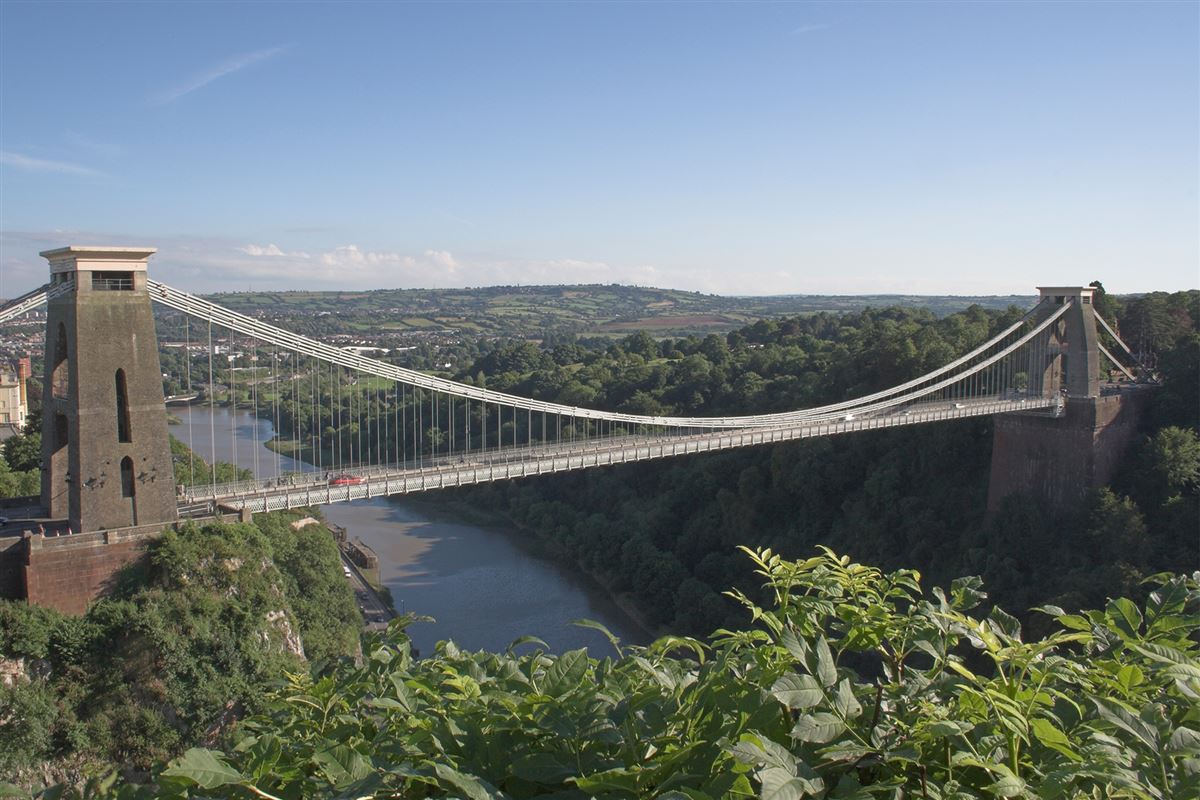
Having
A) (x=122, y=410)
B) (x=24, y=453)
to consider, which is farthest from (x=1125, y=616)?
(x=24, y=453)

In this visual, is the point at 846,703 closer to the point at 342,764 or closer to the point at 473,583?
the point at 342,764

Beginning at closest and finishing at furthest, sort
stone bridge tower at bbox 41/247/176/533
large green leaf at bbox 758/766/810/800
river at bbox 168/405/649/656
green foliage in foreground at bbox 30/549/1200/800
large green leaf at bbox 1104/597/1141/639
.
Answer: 1. large green leaf at bbox 758/766/810/800
2. green foliage in foreground at bbox 30/549/1200/800
3. large green leaf at bbox 1104/597/1141/639
4. stone bridge tower at bbox 41/247/176/533
5. river at bbox 168/405/649/656

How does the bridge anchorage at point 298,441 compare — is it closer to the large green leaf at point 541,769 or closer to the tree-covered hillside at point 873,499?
the tree-covered hillside at point 873,499

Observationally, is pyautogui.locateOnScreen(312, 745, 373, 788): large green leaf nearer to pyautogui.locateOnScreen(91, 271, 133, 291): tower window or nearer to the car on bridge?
pyautogui.locateOnScreen(91, 271, 133, 291): tower window

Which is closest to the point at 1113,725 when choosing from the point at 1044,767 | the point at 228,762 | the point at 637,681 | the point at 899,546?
the point at 1044,767

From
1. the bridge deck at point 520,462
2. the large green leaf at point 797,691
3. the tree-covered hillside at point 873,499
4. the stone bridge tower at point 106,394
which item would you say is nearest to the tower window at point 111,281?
the stone bridge tower at point 106,394

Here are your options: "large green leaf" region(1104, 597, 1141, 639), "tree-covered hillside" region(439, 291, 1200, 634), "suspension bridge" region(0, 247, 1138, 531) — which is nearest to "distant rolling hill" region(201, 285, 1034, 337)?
"tree-covered hillside" region(439, 291, 1200, 634)
